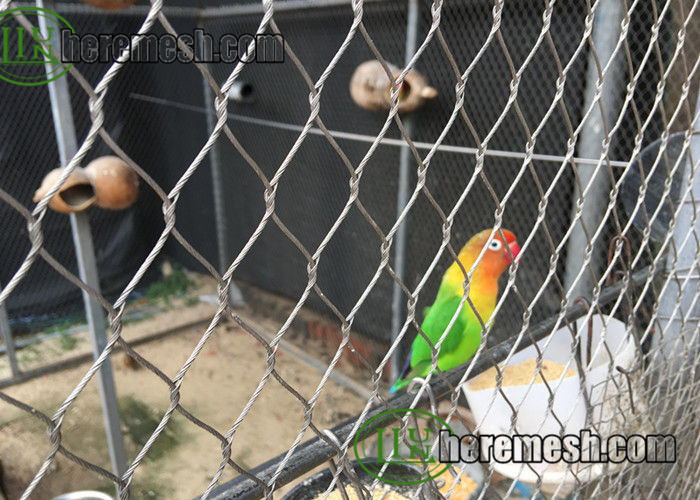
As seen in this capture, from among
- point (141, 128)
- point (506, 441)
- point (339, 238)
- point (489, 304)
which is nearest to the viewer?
point (506, 441)

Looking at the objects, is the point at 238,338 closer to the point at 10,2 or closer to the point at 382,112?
the point at 382,112

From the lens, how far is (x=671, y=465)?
1.12m

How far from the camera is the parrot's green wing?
4.91 ft

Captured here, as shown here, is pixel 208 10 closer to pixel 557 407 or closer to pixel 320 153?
pixel 320 153

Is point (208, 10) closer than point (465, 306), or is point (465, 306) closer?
point (465, 306)

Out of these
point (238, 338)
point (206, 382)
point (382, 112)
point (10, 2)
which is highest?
point (382, 112)

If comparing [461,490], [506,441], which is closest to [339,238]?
[461,490]

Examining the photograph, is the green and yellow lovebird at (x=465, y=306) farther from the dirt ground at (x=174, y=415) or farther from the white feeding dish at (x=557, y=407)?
the dirt ground at (x=174, y=415)

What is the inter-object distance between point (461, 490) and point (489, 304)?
582mm

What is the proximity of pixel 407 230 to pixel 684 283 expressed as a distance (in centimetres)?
154

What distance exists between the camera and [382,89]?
7.30ft

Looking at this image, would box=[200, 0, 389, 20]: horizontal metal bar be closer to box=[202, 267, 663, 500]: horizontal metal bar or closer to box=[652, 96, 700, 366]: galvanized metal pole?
box=[652, 96, 700, 366]: galvanized metal pole

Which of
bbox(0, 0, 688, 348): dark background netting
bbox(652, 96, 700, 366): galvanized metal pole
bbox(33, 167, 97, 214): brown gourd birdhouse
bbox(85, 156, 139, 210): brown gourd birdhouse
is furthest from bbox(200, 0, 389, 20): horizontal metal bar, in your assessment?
bbox(652, 96, 700, 366): galvanized metal pole

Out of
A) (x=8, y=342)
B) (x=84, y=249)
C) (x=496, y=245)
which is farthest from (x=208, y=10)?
(x=496, y=245)
